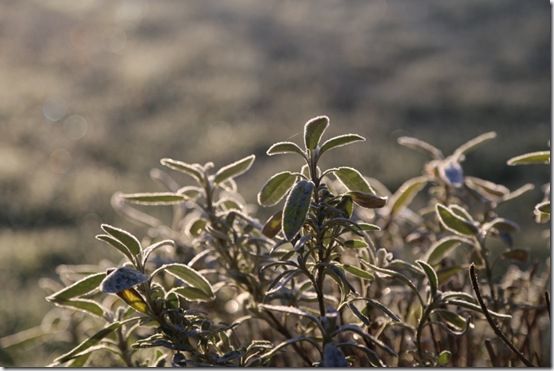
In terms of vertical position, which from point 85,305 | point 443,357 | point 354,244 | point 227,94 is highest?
point 227,94

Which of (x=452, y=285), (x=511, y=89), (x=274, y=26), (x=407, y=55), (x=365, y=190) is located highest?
Result: (x=274, y=26)

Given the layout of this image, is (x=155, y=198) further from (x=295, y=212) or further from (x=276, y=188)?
(x=295, y=212)

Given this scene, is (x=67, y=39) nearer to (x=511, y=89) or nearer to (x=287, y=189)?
(x=511, y=89)

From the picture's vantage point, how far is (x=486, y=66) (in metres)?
10.7

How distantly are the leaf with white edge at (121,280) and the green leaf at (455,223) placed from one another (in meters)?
0.65

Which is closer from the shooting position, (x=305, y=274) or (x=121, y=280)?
(x=121, y=280)

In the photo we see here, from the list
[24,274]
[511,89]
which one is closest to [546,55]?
[511,89]

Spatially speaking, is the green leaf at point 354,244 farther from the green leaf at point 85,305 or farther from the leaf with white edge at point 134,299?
the green leaf at point 85,305

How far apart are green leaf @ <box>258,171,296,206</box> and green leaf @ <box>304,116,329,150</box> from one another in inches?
3.3

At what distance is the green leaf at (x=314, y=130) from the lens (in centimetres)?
126

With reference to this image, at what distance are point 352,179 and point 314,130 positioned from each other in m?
0.12

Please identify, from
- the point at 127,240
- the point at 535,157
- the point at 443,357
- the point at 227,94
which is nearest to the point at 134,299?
the point at 127,240

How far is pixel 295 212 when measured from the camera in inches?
45.8

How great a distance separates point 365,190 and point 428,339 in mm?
751
